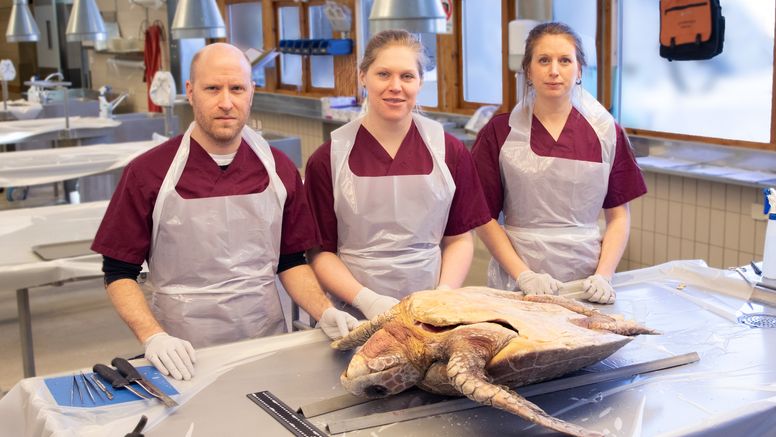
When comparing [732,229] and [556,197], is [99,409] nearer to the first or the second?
[556,197]

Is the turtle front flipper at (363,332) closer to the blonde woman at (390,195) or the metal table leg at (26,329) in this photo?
the blonde woman at (390,195)

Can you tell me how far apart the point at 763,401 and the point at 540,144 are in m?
1.24

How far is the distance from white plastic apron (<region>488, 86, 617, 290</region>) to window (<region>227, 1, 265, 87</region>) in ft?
20.6

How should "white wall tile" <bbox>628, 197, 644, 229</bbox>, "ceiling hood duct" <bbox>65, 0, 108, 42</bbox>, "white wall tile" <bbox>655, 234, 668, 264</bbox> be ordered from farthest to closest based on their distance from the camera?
1. "ceiling hood duct" <bbox>65, 0, 108, 42</bbox>
2. "white wall tile" <bbox>628, 197, 644, 229</bbox>
3. "white wall tile" <bbox>655, 234, 668, 264</bbox>

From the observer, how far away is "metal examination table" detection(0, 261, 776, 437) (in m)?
1.54

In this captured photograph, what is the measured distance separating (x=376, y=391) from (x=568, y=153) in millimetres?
1295

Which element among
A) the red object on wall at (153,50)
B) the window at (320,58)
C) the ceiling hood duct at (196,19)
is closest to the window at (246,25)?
the window at (320,58)

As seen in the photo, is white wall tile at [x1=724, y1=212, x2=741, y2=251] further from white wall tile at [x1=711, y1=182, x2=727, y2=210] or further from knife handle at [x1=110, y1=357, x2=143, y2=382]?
knife handle at [x1=110, y1=357, x2=143, y2=382]

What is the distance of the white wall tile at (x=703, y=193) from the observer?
435 centimetres

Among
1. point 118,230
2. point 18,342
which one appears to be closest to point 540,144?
point 118,230

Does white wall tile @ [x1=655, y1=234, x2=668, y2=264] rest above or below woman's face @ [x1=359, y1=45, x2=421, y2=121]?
below

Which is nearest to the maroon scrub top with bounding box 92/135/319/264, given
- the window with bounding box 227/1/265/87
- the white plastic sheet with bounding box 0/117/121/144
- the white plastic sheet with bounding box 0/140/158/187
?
the white plastic sheet with bounding box 0/140/158/187

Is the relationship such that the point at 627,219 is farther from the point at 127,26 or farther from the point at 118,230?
the point at 127,26

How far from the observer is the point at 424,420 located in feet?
5.09
